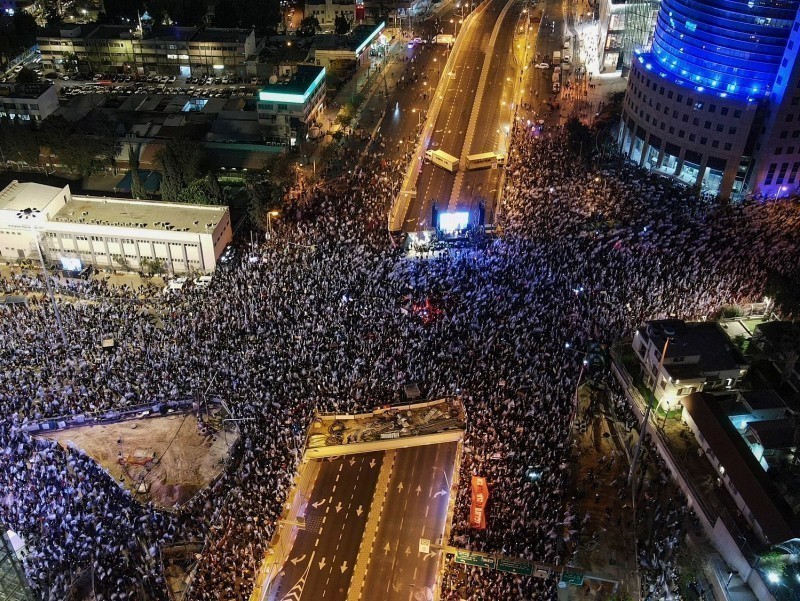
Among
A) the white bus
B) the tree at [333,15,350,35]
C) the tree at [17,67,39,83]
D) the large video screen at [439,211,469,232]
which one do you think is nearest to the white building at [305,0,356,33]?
the tree at [333,15,350,35]

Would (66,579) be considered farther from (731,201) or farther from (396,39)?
(396,39)

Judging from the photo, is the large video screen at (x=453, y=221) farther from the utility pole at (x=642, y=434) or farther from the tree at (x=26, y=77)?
the tree at (x=26, y=77)

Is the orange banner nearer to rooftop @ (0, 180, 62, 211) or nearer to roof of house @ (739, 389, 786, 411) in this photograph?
roof of house @ (739, 389, 786, 411)

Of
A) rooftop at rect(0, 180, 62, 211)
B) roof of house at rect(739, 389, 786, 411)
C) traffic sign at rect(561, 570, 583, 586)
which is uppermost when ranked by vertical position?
roof of house at rect(739, 389, 786, 411)

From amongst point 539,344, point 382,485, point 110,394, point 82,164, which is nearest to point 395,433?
point 382,485

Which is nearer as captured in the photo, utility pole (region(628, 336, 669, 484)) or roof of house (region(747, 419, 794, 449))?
utility pole (region(628, 336, 669, 484))

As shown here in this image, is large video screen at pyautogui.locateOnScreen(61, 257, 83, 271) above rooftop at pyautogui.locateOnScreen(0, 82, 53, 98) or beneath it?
beneath

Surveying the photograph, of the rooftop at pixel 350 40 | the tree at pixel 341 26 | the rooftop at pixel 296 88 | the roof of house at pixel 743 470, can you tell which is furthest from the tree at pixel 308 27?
the roof of house at pixel 743 470
